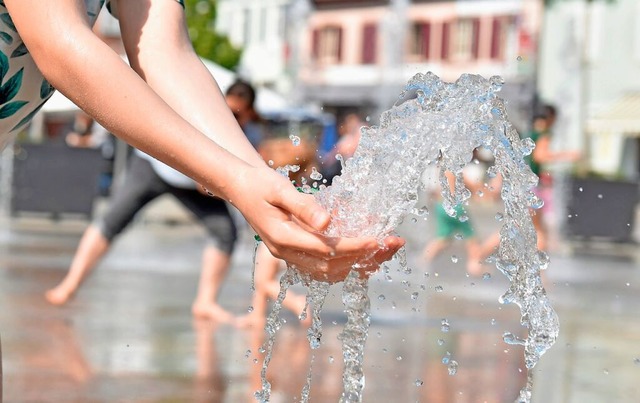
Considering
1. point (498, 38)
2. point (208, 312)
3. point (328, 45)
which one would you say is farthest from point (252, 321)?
point (328, 45)

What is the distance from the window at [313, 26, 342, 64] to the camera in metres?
58.4

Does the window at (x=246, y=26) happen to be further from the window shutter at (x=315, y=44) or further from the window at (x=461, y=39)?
the window at (x=461, y=39)

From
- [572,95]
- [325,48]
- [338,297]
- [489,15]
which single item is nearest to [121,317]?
[338,297]

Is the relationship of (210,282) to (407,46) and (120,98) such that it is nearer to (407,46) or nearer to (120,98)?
(120,98)

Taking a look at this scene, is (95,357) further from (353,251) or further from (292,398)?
(353,251)

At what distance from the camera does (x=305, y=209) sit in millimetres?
2059

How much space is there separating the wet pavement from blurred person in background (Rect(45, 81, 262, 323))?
6.5 inches

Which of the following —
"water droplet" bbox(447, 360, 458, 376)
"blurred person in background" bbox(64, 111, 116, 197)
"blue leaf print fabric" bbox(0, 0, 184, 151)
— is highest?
"blue leaf print fabric" bbox(0, 0, 184, 151)

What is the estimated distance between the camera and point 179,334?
7.10 m

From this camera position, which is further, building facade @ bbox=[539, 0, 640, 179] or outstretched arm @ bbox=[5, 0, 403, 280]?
building facade @ bbox=[539, 0, 640, 179]

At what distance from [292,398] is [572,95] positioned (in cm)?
4408

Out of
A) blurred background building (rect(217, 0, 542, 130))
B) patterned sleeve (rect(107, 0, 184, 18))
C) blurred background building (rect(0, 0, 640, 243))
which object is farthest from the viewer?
blurred background building (rect(217, 0, 542, 130))

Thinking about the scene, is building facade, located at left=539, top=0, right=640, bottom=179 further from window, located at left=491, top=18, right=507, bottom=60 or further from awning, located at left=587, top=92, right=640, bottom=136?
window, located at left=491, top=18, right=507, bottom=60

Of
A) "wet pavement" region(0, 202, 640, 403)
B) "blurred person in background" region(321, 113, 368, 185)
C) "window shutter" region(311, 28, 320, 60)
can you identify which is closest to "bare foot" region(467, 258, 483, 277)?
"wet pavement" region(0, 202, 640, 403)
